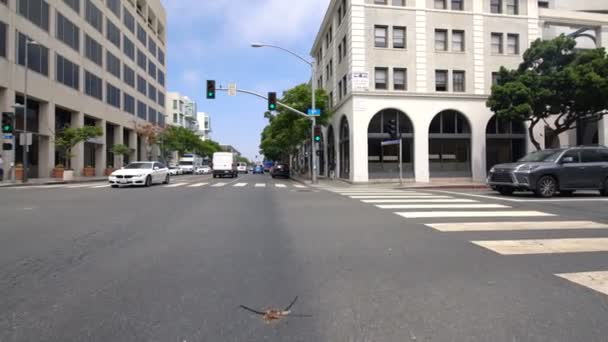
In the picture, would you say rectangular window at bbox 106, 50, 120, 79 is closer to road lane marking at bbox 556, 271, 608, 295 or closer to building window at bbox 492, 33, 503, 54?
building window at bbox 492, 33, 503, 54

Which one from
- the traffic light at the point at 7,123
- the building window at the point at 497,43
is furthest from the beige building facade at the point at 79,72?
the building window at the point at 497,43

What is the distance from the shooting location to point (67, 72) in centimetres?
3228

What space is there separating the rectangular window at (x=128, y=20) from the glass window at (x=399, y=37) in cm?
3454

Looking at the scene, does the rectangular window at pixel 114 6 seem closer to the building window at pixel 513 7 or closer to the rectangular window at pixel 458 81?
the rectangular window at pixel 458 81

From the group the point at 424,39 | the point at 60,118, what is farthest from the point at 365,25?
the point at 60,118

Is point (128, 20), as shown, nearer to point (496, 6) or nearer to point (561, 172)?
point (496, 6)

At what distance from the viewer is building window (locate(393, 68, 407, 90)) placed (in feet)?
81.7

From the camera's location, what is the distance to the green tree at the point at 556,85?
18.1 m

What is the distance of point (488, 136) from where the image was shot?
85.4 feet

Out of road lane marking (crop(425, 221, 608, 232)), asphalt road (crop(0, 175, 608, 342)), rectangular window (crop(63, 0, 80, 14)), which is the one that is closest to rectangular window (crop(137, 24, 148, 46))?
rectangular window (crop(63, 0, 80, 14))

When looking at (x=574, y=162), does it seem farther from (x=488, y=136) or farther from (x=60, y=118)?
(x=60, y=118)

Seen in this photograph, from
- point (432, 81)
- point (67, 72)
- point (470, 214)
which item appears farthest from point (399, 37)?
point (67, 72)

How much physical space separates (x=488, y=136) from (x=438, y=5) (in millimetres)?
9678

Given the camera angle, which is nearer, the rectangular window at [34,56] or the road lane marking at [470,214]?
the road lane marking at [470,214]
